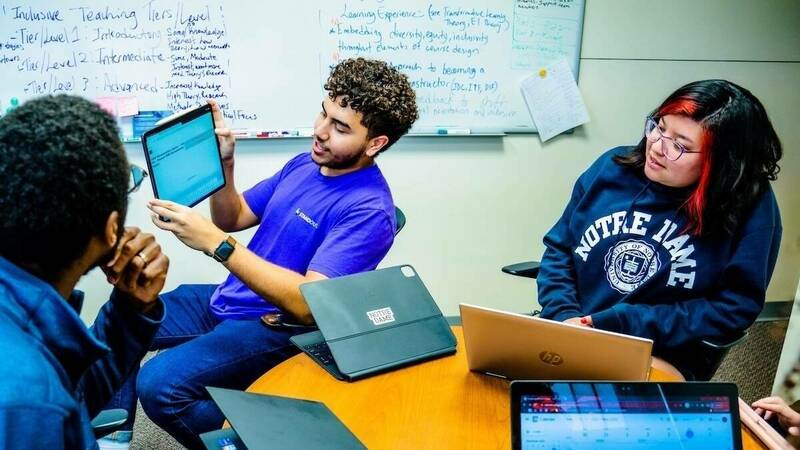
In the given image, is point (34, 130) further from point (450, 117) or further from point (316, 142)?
point (450, 117)

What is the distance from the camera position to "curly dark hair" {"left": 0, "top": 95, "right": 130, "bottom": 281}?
82cm

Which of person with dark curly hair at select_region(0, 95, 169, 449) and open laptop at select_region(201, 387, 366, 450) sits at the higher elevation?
person with dark curly hair at select_region(0, 95, 169, 449)

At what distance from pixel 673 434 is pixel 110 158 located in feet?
2.95

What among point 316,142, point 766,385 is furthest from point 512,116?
point 766,385

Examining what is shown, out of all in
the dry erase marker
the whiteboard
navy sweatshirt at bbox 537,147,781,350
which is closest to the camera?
navy sweatshirt at bbox 537,147,781,350

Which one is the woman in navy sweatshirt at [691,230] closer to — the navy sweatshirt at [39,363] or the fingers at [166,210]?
the fingers at [166,210]

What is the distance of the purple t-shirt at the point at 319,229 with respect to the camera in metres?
1.64

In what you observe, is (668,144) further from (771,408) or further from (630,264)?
(771,408)

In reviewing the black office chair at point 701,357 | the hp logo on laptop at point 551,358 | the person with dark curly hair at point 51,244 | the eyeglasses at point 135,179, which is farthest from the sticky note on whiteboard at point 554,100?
the person with dark curly hair at point 51,244

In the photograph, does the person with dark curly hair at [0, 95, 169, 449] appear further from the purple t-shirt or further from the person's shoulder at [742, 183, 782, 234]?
the person's shoulder at [742, 183, 782, 234]

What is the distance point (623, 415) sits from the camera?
0.96 m

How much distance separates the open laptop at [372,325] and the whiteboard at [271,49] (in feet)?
4.14

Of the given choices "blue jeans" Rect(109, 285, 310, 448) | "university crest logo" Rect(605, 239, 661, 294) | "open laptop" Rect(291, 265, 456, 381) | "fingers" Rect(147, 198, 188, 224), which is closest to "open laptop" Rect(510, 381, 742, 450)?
"open laptop" Rect(291, 265, 456, 381)

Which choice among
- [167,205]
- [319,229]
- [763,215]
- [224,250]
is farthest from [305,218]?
[763,215]
